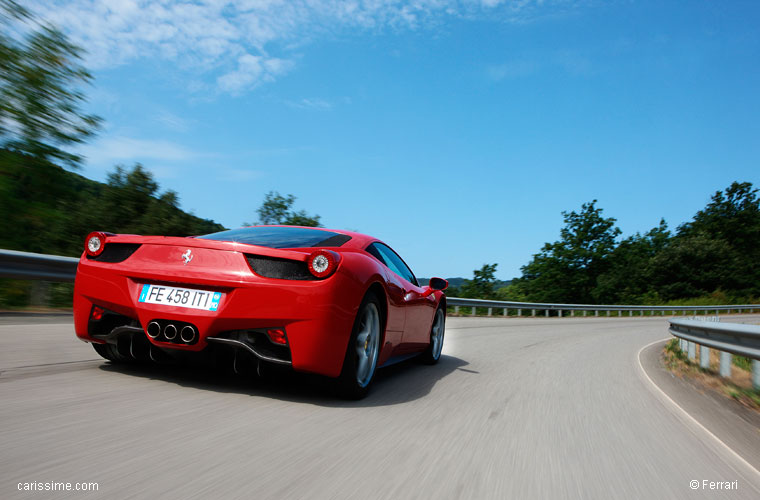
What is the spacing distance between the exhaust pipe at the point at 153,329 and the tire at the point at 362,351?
1.14 metres

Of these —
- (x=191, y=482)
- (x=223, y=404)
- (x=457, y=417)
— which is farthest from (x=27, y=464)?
(x=457, y=417)

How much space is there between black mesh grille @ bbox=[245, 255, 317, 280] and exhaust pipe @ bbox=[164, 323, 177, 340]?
1.86 feet

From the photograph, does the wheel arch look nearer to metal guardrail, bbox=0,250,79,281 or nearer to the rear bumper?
the rear bumper

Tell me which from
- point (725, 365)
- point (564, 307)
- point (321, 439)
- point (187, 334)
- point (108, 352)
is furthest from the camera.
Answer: point (564, 307)

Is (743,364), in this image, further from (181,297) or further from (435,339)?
(181,297)

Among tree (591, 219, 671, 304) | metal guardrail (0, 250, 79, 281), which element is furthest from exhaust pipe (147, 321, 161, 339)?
tree (591, 219, 671, 304)

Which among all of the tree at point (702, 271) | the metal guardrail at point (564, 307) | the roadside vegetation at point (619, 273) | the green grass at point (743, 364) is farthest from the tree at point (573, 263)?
the green grass at point (743, 364)

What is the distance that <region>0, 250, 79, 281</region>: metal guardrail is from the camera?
23.0 ft

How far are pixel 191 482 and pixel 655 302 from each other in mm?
65932

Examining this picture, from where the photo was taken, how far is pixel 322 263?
11.8 ft

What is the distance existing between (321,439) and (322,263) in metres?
1.08

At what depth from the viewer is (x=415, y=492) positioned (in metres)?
2.31

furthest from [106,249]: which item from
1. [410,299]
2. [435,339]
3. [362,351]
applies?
[435,339]

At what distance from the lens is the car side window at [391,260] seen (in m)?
4.78
